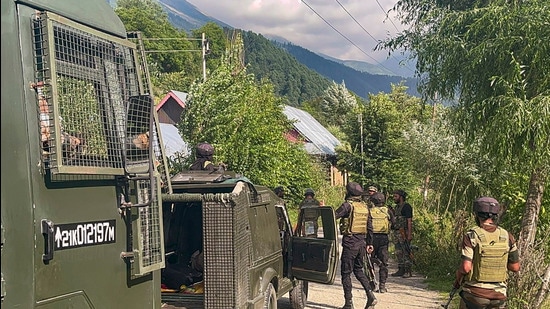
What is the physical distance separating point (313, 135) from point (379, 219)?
107 ft

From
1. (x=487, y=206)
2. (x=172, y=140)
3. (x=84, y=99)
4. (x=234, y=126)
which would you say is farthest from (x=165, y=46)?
(x=84, y=99)

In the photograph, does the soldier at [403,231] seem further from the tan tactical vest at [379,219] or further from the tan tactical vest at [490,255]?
the tan tactical vest at [490,255]

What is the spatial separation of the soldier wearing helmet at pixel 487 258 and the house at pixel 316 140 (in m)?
29.3

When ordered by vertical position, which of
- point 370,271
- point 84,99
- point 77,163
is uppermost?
point 84,99

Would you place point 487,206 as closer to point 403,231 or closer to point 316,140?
point 403,231

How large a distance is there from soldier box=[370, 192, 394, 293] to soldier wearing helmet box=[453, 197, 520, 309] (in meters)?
4.70

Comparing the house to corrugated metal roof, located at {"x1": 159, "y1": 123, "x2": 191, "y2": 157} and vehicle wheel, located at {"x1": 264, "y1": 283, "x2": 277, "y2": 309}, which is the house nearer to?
corrugated metal roof, located at {"x1": 159, "y1": 123, "x2": 191, "y2": 157}

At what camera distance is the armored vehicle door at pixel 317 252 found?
7.02 metres

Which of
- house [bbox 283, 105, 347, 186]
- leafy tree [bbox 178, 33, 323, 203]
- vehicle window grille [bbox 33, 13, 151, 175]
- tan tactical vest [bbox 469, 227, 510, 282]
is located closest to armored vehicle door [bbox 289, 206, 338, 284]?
tan tactical vest [bbox 469, 227, 510, 282]

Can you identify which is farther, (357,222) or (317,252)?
(357,222)

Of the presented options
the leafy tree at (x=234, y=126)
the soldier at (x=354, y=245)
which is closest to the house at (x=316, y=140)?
the leafy tree at (x=234, y=126)

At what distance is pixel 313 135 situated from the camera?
42875mm

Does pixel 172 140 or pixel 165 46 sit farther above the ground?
pixel 165 46

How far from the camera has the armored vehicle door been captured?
7016 mm
